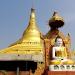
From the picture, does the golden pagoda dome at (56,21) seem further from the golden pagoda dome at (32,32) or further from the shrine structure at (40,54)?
the golden pagoda dome at (32,32)

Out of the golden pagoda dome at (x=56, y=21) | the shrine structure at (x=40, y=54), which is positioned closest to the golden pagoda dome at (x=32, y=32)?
the shrine structure at (x=40, y=54)

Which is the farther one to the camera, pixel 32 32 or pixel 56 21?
pixel 32 32

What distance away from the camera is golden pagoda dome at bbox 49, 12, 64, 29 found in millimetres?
18344

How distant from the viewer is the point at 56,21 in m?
18.5

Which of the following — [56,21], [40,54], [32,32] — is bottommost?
[40,54]

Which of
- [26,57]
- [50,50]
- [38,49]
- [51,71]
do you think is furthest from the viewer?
[38,49]

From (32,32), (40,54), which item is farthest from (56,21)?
(32,32)

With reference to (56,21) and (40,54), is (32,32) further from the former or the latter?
(40,54)

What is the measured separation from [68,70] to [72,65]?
425 millimetres

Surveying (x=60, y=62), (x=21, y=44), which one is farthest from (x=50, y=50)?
(x=21, y=44)

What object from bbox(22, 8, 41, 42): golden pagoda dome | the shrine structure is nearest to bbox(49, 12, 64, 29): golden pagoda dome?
the shrine structure

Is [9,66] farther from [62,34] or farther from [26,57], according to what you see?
[62,34]

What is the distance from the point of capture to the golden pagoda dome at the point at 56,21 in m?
18.3

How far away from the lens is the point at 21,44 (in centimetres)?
2358
